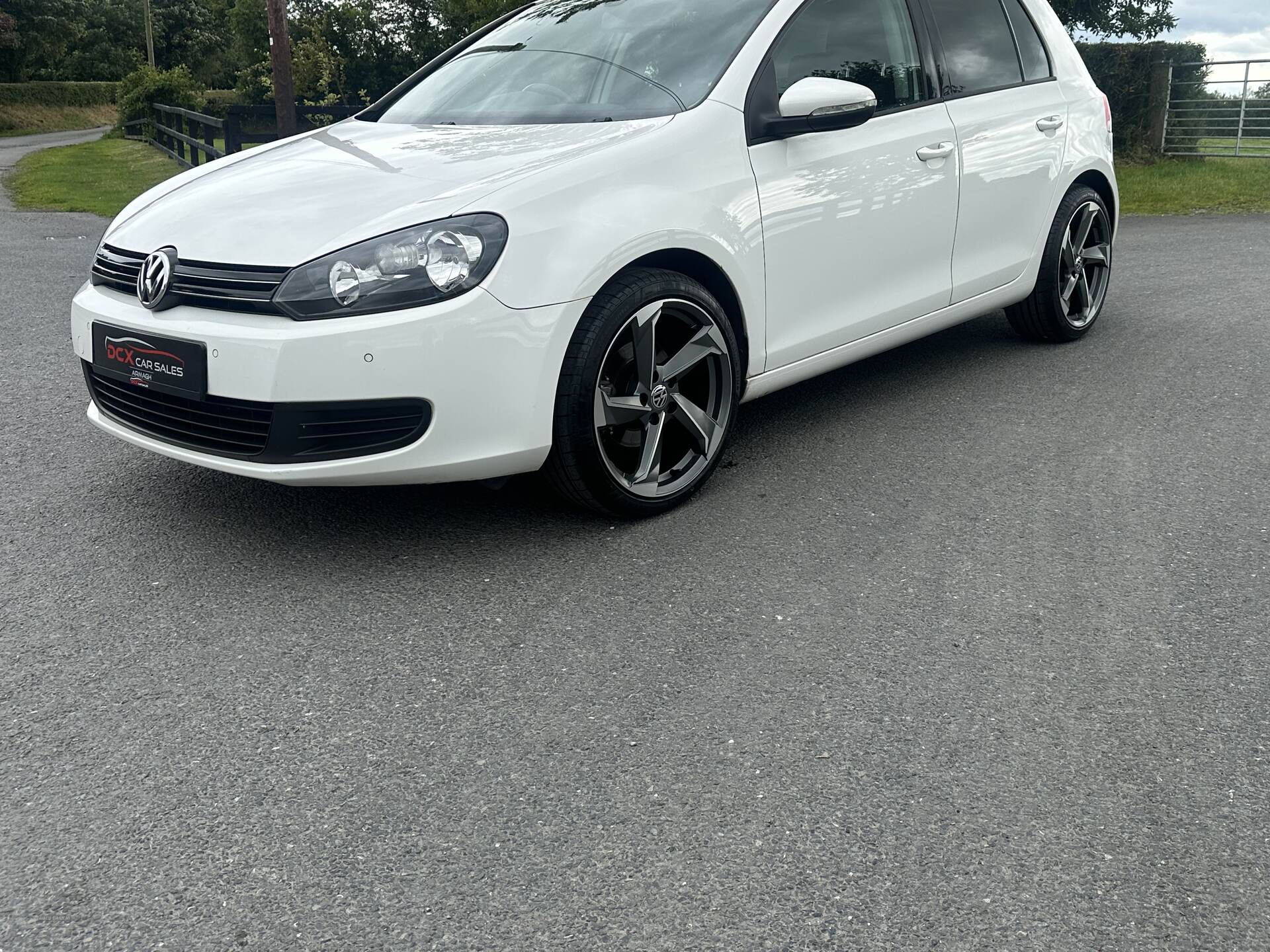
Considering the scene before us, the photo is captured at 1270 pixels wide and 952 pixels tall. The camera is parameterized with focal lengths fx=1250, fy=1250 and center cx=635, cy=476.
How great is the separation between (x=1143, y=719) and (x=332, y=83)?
43460 mm

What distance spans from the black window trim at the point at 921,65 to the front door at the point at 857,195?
13 mm

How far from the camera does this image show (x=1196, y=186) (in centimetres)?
1480

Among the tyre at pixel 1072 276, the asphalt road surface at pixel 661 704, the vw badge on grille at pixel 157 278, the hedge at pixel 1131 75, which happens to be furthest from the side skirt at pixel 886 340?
the hedge at pixel 1131 75

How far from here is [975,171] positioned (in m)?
5.04

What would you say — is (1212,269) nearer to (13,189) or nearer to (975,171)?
(975,171)

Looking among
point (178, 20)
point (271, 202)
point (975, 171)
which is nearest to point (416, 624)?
point (271, 202)

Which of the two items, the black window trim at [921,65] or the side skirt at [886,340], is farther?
the side skirt at [886,340]

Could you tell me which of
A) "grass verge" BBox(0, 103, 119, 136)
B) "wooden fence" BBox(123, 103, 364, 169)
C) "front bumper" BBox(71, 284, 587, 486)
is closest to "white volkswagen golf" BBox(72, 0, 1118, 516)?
"front bumper" BBox(71, 284, 587, 486)

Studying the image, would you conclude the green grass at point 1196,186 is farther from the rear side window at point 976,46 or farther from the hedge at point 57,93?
the hedge at point 57,93

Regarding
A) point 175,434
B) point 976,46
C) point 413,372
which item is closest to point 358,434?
point 413,372

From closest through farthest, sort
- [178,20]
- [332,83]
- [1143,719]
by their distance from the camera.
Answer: [1143,719]
[332,83]
[178,20]

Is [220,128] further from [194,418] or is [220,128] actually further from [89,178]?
[194,418]

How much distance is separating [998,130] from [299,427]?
329 centimetres

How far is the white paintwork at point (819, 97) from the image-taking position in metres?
4.08
